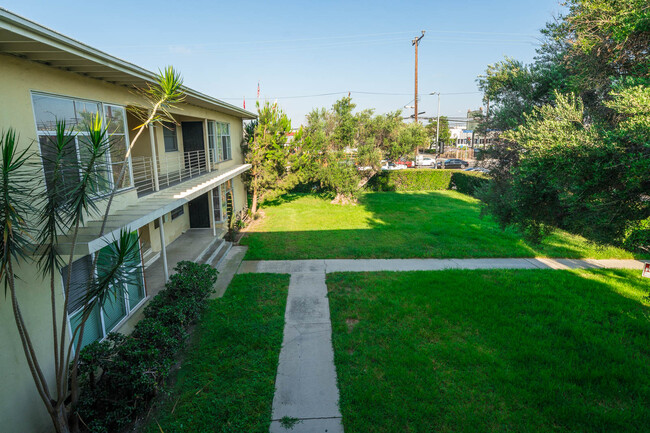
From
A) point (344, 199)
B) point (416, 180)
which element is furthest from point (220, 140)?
point (416, 180)

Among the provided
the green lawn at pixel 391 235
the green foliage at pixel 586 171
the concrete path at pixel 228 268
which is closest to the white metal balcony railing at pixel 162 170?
the concrete path at pixel 228 268

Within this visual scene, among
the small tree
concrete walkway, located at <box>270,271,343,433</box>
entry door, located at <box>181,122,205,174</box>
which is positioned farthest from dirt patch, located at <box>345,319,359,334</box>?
entry door, located at <box>181,122,205,174</box>

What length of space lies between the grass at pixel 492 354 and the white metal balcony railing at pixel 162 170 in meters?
5.36

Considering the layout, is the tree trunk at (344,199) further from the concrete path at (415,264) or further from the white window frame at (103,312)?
the white window frame at (103,312)

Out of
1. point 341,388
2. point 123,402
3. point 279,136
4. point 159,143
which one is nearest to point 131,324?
point 123,402

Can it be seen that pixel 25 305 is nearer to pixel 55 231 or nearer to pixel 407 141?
pixel 55 231

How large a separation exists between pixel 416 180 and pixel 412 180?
32cm

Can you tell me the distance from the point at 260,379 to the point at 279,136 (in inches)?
506

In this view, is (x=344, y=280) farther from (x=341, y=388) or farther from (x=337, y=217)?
(x=337, y=217)

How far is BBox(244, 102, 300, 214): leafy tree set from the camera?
52.8 feet

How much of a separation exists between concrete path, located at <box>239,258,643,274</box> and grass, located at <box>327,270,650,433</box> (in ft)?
3.63

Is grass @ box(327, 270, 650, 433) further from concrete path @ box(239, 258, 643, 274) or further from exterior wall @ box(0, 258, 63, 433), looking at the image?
exterior wall @ box(0, 258, 63, 433)

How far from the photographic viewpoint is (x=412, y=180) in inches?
1045

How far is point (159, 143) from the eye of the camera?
10656mm
